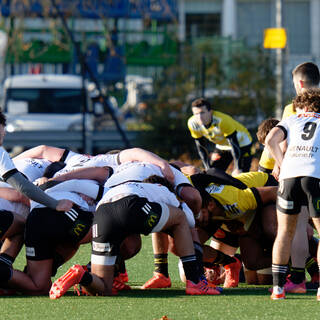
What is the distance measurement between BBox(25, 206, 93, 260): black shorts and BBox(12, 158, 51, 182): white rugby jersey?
95cm

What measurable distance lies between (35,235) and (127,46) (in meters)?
15.4

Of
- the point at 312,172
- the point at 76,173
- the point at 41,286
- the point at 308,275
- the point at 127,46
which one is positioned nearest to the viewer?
the point at 312,172

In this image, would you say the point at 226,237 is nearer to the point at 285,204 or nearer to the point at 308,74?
the point at 285,204

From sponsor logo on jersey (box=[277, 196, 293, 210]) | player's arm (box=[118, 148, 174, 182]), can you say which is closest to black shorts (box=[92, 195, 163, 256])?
player's arm (box=[118, 148, 174, 182])

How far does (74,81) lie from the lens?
19828mm

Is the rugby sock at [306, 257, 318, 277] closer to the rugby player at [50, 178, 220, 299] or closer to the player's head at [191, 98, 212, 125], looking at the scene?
the rugby player at [50, 178, 220, 299]

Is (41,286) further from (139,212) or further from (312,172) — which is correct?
(312,172)

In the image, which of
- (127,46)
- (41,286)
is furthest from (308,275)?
(127,46)

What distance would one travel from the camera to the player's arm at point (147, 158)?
291 inches

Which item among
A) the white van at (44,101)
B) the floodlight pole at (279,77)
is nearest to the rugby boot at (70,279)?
the floodlight pole at (279,77)

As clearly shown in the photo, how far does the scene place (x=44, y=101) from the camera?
2002cm

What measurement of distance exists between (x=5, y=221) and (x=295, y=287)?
7.13ft

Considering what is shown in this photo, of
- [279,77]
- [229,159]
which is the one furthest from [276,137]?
[279,77]

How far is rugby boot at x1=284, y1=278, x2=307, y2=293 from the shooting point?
7.05 metres
